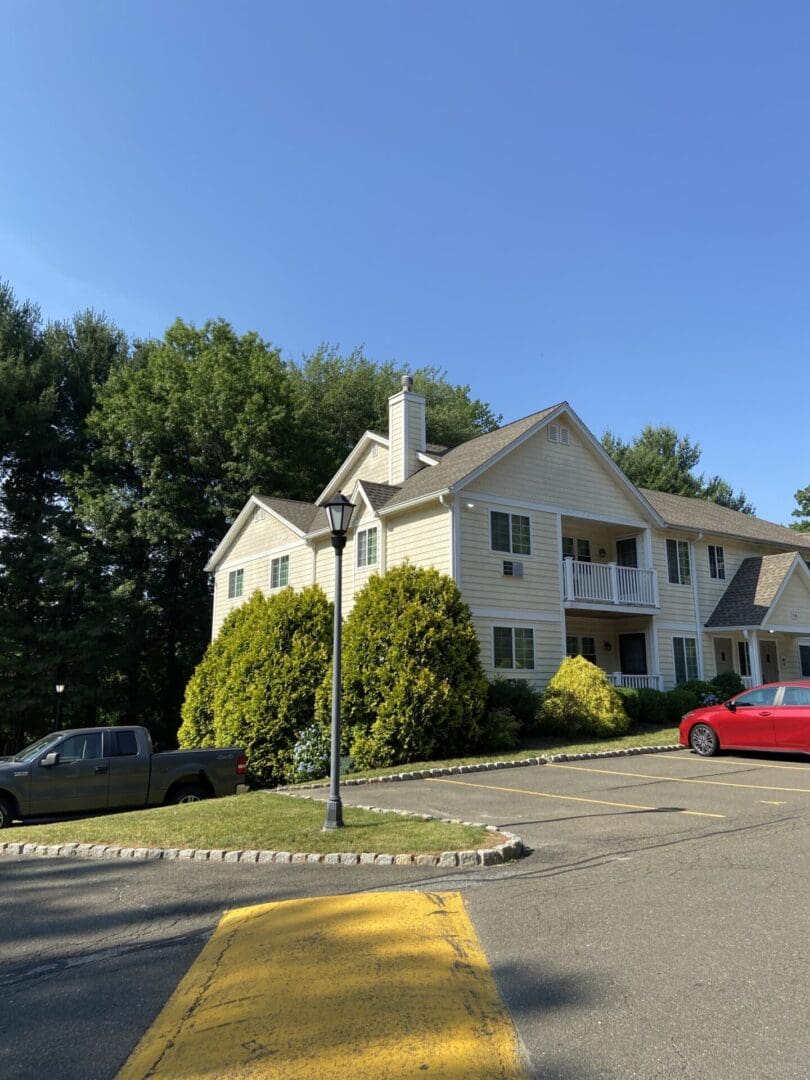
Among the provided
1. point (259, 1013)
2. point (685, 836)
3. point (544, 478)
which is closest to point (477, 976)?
point (259, 1013)

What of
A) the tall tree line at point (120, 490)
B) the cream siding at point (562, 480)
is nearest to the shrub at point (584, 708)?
Result: the cream siding at point (562, 480)

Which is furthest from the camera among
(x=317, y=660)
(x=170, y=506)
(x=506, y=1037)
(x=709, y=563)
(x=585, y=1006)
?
(x=170, y=506)

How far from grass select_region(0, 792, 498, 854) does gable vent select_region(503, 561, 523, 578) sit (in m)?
10.8

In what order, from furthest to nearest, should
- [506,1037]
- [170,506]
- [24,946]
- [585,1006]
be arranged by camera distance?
[170,506] < [24,946] < [585,1006] < [506,1037]

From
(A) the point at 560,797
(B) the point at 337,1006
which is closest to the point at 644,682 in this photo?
(A) the point at 560,797

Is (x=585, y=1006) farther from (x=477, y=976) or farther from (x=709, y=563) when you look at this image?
(x=709, y=563)

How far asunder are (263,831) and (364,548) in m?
14.7

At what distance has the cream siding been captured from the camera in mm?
21719

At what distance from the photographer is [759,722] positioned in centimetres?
1492

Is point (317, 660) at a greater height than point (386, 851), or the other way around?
point (317, 660)

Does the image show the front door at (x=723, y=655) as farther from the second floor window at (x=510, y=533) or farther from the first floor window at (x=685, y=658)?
the second floor window at (x=510, y=533)

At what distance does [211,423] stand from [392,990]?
3387 cm

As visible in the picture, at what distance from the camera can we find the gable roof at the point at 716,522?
26500 millimetres

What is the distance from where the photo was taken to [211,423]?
118 feet
